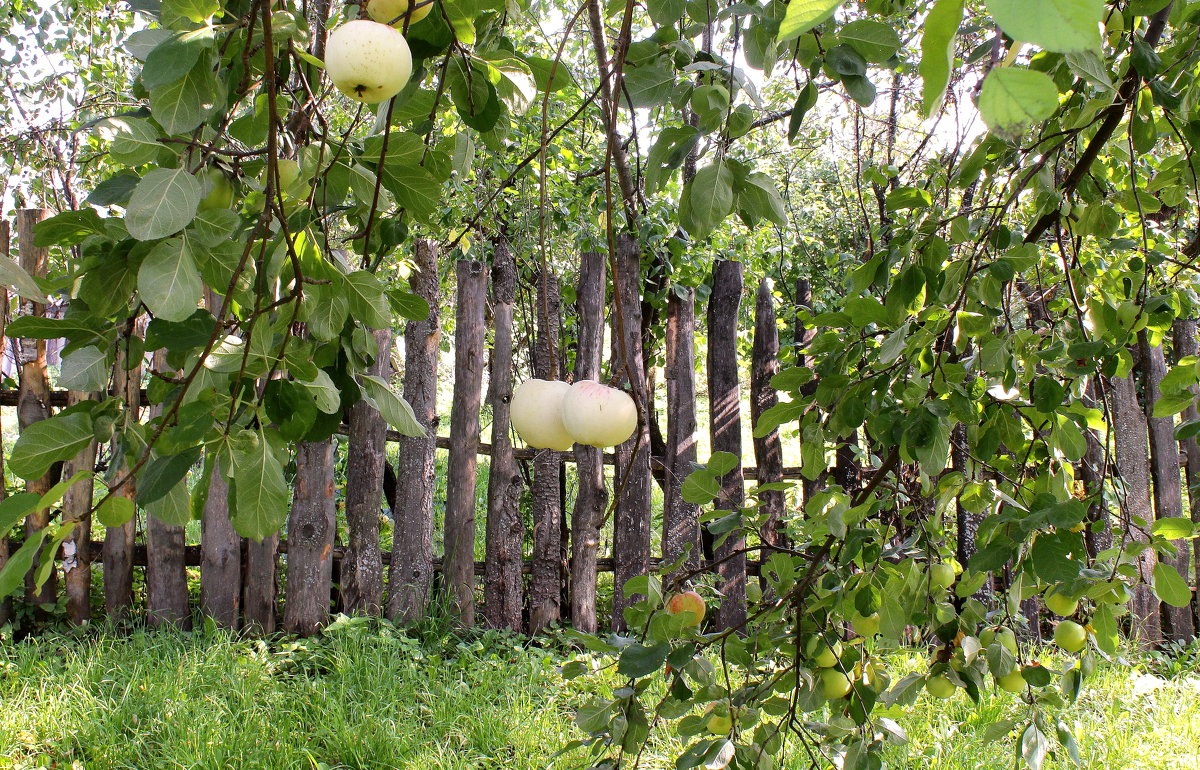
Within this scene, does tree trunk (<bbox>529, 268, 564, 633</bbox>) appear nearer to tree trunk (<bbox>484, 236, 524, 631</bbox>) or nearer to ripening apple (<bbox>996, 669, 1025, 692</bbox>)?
tree trunk (<bbox>484, 236, 524, 631</bbox>)

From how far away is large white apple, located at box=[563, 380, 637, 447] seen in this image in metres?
0.75

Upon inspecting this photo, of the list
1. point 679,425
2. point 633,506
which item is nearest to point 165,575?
point 633,506

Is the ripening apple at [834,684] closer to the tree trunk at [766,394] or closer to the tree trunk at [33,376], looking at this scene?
the tree trunk at [766,394]

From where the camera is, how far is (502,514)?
3305 mm

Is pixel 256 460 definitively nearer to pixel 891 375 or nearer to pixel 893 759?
pixel 891 375

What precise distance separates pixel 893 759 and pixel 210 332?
2256 millimetres

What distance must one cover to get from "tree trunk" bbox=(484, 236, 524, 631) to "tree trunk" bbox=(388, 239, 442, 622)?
0.81 feet

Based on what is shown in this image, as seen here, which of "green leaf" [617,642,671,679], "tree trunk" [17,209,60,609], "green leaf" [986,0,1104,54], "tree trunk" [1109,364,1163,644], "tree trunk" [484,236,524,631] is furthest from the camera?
"tree trunk" [1109,364,1163,644]

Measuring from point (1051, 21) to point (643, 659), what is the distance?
83 cm

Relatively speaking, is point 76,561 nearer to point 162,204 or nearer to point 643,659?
point 643,659

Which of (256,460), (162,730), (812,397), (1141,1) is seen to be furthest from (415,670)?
(1141,1)

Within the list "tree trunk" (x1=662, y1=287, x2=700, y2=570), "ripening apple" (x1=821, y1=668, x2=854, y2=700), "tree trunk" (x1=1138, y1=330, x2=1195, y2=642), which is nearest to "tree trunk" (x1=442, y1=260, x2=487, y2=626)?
"tree trunk" (x1=662, y1=287, x2=700, y2=570)

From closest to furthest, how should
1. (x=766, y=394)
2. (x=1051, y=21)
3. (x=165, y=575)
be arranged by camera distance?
(x=1051, y=21), (x=165, y=575), (x=766, y=394)

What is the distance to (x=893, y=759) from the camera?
2.28 meters
